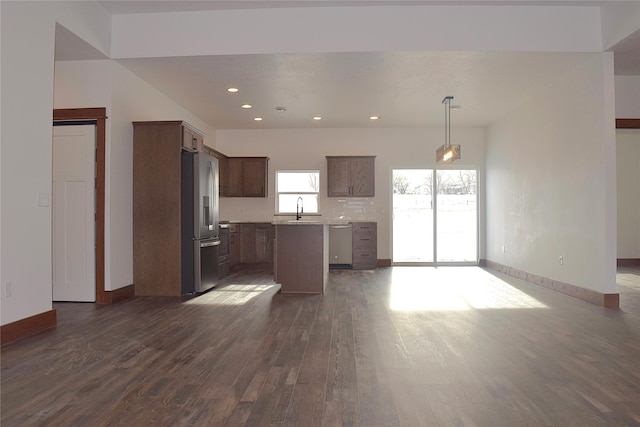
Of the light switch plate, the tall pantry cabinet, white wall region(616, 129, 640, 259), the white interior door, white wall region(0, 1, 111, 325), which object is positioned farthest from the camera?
white wall region(616, 129, 640, 259)

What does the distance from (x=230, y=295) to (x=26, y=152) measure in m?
2.75

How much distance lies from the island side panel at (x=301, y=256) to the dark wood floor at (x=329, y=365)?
63 cm

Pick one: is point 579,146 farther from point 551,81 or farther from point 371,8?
point 371,8

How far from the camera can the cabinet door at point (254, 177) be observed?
28.7 feet

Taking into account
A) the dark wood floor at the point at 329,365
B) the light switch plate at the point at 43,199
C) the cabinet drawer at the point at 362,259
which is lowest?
the dark wood floor at the point at 329,365

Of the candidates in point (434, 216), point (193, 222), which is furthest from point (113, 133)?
point (434, 216)

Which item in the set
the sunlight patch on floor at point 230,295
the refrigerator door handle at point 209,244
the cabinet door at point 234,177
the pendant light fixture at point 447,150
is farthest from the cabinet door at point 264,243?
the pendant light fixture at point 447,150

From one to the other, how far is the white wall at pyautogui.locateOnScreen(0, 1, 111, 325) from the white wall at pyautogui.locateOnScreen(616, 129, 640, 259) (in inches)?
389

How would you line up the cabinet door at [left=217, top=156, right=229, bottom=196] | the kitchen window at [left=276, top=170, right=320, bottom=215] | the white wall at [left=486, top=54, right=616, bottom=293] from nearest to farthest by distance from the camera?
the white wall at [left=486, top=54, right=616, bottom=293] < the cabinet door at [left=217, top=156, right=229, bottom=196] < the kitchen window at [left=276, top=170, right=320, bottom=215]

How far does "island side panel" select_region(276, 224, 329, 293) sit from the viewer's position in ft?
18.2

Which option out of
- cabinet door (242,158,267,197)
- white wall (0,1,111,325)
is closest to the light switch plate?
white wall (0,1,111,325)

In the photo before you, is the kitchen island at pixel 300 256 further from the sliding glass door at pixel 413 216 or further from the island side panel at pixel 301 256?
the sliding glass door at pixel 413 216

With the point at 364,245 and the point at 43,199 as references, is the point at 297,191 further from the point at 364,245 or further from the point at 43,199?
the point at 43,199

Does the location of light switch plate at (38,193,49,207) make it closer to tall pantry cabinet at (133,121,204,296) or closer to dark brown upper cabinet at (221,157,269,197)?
tall pantry cabinet at (133,121,204,296)
